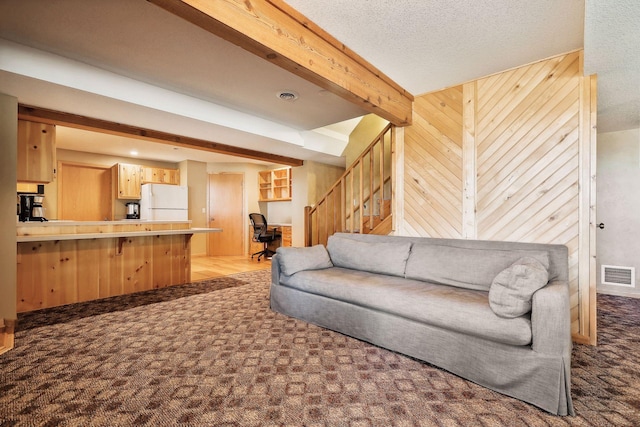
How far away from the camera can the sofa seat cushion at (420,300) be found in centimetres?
170

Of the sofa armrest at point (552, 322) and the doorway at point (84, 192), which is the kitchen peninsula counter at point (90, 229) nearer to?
the doorway at point (84, 192)

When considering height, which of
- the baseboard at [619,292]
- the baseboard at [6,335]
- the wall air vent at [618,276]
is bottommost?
the baseboard at [619,292]

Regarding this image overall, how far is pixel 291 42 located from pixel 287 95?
4.86 ft

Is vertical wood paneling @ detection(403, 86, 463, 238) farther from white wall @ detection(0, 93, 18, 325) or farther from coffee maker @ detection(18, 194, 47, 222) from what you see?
coffee maker @ detection(18, 194, 47, 222)

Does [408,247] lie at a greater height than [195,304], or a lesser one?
greater

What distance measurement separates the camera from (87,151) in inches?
235

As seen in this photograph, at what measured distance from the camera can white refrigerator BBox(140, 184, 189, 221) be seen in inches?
241

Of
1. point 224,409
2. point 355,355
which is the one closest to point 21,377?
point 224,409

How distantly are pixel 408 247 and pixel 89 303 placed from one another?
3626mm

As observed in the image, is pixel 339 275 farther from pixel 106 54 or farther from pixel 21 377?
pixel 106 54

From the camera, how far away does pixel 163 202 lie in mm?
6270

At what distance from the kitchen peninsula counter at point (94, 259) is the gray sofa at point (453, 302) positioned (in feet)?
6.85

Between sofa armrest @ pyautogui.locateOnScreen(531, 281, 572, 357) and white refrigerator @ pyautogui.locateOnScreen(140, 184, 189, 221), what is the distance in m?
6.39

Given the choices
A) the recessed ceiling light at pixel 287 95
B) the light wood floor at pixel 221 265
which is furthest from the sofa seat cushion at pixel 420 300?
the light wood floor at pixel 221 265
